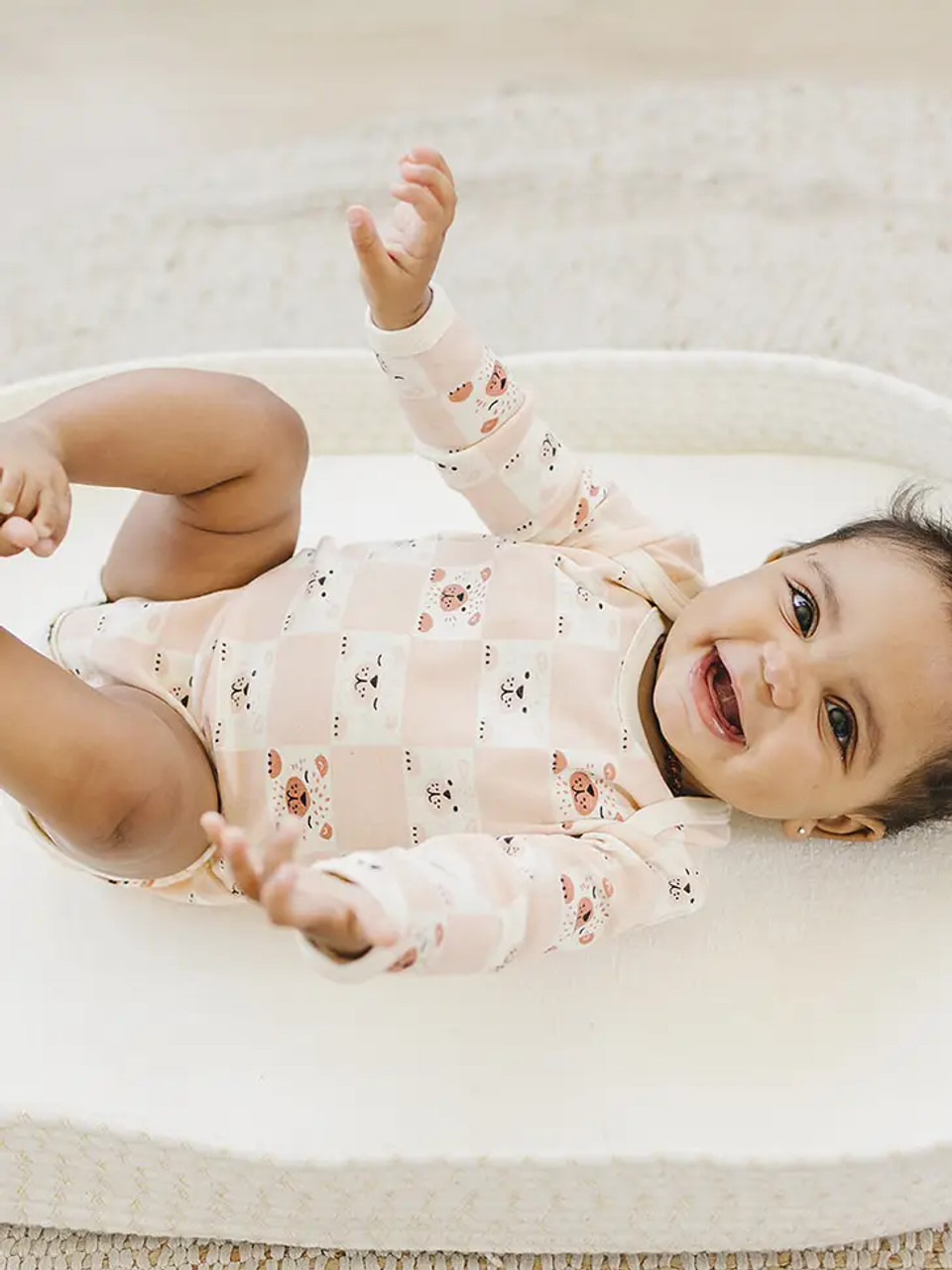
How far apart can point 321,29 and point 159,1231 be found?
5.37 ft

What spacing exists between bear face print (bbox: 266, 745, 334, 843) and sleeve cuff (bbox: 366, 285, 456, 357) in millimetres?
300

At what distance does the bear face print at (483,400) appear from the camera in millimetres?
1091

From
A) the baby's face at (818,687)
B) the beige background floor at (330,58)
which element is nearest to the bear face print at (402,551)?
the baby's face at (818,687)

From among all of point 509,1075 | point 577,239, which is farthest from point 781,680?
point 577,239

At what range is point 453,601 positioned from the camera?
3.61 feet

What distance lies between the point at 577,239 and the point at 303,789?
991 mm

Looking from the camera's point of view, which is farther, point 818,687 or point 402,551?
point 402,551

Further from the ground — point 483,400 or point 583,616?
point 483,400

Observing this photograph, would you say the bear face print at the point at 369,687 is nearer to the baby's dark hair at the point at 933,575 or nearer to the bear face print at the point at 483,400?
the bear face print at the point at 483,400

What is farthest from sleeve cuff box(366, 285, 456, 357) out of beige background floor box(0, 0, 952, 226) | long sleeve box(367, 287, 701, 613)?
beige background floor box(0, 0, 952, 226)

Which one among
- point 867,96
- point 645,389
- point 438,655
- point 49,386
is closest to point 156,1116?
point 438,655

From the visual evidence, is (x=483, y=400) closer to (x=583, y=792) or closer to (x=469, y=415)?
(x=469, y=415)

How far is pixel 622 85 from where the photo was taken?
1955 mm

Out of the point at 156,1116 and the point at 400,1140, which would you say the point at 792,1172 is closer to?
the point at 400,1140
